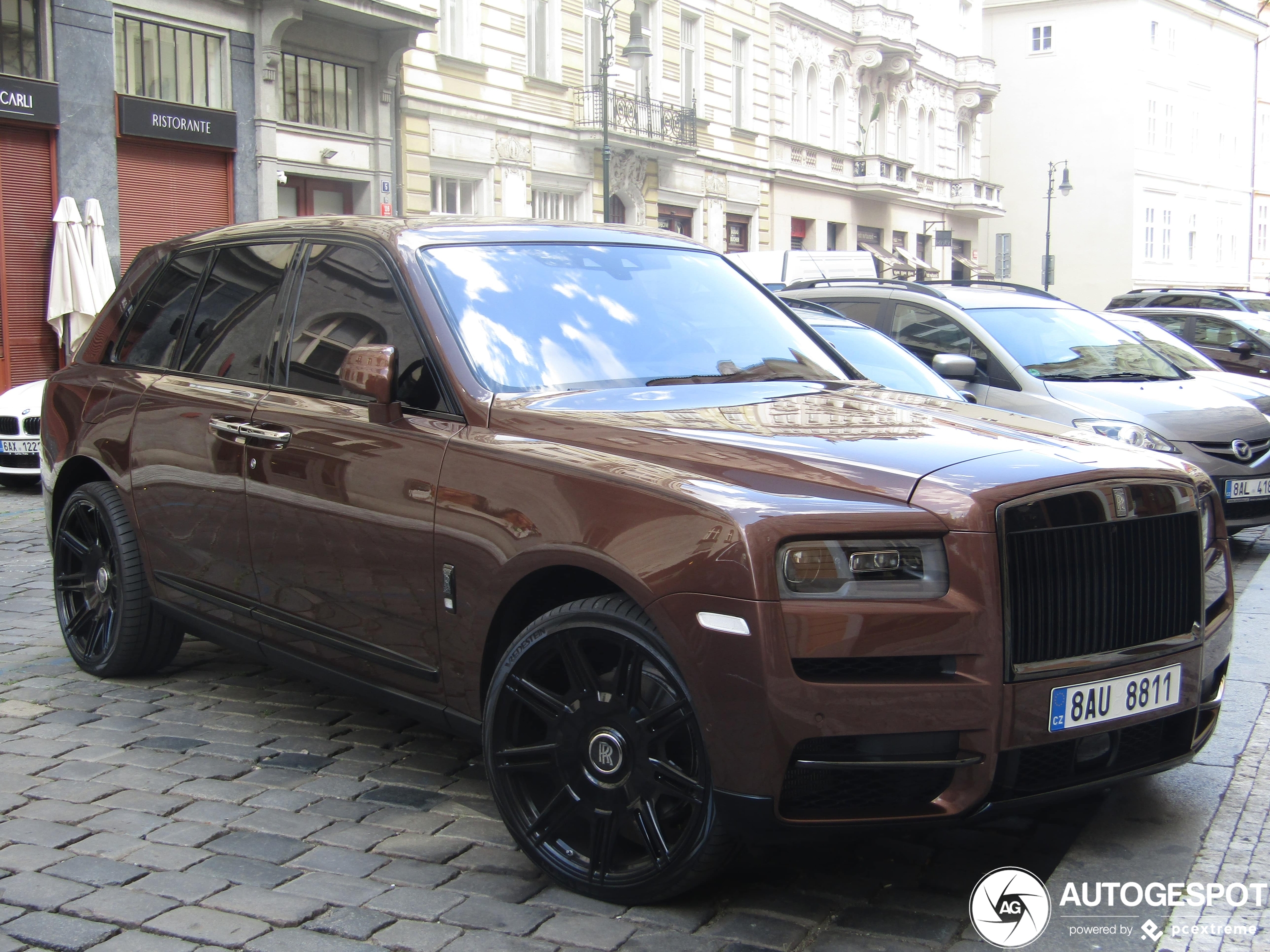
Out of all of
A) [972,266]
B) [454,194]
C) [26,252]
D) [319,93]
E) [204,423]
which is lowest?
[204,423]

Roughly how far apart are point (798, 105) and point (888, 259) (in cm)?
580

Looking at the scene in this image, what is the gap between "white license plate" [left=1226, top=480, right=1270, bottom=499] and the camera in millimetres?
8680

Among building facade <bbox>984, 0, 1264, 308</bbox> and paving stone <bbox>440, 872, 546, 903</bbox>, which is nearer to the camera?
paving stone <bbox>440, 872, 546, 903</bbox>

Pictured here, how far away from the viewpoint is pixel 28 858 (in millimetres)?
3746

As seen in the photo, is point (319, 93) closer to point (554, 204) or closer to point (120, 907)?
point (554, 204)

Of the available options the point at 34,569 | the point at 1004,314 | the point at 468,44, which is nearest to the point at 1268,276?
the point at 468,44

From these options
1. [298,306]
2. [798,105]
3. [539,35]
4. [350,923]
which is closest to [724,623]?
[350,923]

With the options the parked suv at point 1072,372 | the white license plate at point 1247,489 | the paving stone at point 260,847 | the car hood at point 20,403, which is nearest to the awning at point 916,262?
the parked suv at point 1072,372

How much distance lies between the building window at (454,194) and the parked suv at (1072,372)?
14419 mm

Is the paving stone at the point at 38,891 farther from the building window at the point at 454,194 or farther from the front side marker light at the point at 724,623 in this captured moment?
the building window at the point at 454,194

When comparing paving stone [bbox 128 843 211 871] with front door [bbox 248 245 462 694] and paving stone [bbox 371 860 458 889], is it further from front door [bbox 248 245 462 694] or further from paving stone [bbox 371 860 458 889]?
front door [bbox 248 245 462 694]

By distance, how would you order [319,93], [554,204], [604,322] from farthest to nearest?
[554,204], [319,93], [604,322]

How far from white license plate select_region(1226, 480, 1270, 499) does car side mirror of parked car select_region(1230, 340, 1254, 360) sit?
1033cm

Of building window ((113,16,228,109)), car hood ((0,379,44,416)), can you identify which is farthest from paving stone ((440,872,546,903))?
building window ((113,16,228,109))
